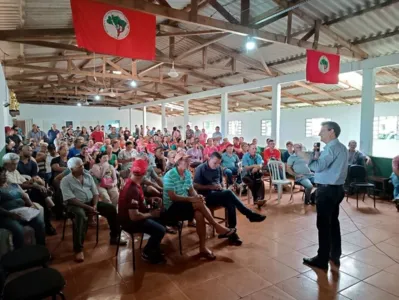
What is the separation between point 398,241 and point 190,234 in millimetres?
2588

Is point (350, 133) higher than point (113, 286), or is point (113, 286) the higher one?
point (350, 133)

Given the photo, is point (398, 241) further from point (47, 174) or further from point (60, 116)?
point (60, 116)

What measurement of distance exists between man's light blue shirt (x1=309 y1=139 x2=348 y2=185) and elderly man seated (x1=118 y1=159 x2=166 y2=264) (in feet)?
5.58

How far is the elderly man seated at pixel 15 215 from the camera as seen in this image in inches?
104

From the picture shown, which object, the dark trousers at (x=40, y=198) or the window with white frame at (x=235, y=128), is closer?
the dark trousers at (x=40, y=198)

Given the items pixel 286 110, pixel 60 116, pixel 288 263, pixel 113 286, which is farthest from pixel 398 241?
pixel 60 116

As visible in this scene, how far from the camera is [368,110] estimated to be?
19.7 feet

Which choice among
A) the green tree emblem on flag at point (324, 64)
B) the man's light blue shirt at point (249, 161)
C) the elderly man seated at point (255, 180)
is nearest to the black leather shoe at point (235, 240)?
the elderly man seated at point (255, 180)

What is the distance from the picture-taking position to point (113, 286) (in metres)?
2.40

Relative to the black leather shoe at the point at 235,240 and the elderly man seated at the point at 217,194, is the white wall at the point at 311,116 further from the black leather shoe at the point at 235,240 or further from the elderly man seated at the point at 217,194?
the black leather shoe at the point at 235,240

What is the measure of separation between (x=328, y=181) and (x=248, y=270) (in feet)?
3.79

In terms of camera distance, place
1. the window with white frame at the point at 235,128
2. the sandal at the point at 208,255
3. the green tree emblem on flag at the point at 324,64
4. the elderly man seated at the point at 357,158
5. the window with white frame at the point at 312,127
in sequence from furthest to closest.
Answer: the window with white frame at the point at 235,128 < the window with white frame at the point at 312,127 < the elderly man seated at the point at 357,158 < the green tree emblem on flag at the point at 324,64 < the sandal at the point at 208,255

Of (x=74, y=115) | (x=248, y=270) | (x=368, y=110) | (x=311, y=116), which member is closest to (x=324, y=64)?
(x=368, y=110)

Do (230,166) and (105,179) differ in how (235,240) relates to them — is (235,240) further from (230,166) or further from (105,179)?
(230,166)
